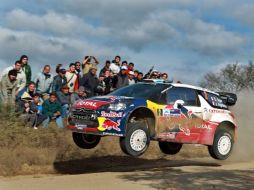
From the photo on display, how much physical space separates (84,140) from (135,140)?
176cm

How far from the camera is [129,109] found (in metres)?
13.7

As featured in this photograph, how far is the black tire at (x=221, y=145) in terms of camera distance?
1612 cm

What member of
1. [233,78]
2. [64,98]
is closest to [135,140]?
[64,98]

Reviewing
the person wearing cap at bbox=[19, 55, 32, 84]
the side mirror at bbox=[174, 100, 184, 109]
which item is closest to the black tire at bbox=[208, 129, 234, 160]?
the side mirror at bbox=[174, 100, 184, 109]

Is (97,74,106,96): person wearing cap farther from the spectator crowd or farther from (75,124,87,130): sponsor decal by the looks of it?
(75,124,87,130): sponsor decal

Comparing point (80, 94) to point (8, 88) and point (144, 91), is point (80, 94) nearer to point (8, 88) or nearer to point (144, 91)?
point (8, 88)

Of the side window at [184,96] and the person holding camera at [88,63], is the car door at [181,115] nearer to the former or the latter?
the side window at [184,96]

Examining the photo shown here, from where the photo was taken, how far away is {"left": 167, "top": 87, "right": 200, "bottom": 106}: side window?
14.9 meters

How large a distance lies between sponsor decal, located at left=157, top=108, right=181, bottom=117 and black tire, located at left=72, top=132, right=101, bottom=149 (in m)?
1.89

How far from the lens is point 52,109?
17578 mm

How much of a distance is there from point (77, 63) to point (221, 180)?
8106 millimetres

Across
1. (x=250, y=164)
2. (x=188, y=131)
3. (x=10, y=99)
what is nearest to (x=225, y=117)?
(x=188, y=131)

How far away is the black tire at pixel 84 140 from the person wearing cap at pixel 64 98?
2957 mm

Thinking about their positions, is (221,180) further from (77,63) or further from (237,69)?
(237,69)
